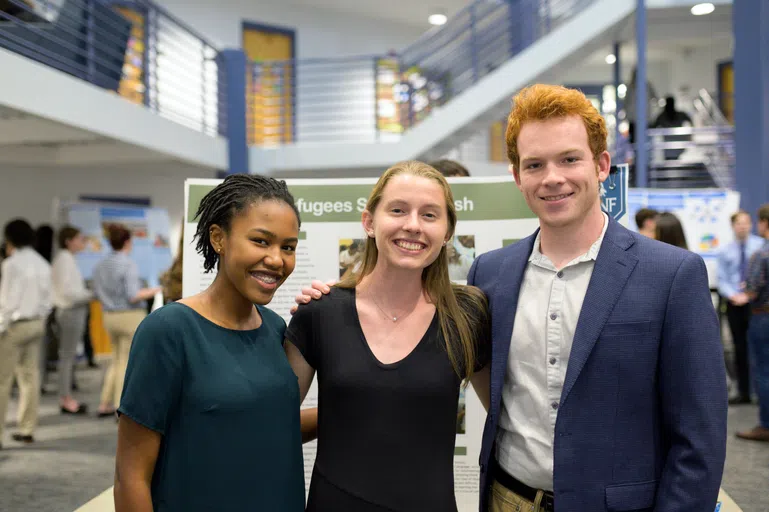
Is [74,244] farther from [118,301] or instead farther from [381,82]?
[381,82]

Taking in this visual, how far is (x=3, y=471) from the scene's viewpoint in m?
5.11

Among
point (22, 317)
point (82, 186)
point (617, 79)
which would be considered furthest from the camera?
point (82, 186)

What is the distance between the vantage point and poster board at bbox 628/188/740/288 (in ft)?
24.7

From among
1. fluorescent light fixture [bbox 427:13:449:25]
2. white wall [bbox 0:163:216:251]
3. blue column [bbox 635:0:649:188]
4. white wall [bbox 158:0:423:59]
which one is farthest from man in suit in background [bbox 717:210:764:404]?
white wall [bbox 158:0:423:59]

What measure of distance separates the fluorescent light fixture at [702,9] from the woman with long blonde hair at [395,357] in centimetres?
861

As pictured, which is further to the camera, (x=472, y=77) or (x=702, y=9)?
(x=472, y=77)

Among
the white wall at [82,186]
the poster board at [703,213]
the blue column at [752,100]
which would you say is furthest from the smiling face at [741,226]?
the white wall at [82,186]

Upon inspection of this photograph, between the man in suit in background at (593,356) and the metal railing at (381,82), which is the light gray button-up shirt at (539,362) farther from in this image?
the metal railing at (381,82)

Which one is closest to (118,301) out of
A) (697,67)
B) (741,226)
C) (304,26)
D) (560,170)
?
(560,170)

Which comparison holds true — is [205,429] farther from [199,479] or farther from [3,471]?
[3,471]

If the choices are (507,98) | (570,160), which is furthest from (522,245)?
(507,98)

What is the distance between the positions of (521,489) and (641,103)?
8.01m

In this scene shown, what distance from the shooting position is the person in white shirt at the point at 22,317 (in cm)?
555

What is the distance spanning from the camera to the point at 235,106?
975 centimetres
